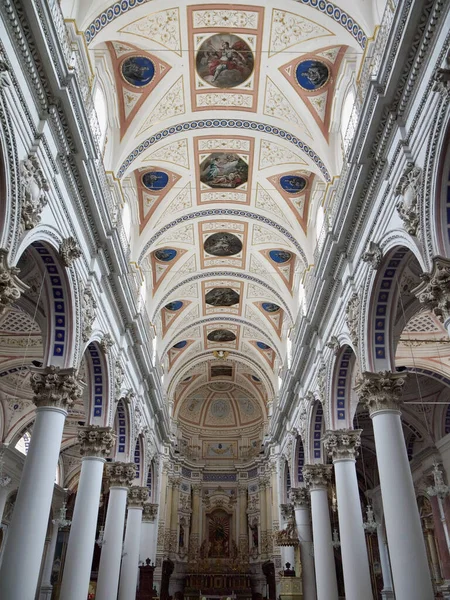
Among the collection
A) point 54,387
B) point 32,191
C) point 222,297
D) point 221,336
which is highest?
point 221,336

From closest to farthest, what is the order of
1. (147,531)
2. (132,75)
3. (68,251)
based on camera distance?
(68,251)
(132,75)
(147,531)

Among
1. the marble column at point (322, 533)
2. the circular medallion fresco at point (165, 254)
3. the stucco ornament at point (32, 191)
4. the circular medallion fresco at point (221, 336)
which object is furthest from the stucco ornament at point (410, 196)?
the circular medallion fresco at point (221, 336)

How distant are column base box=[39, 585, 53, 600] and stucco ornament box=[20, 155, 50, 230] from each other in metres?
23.9

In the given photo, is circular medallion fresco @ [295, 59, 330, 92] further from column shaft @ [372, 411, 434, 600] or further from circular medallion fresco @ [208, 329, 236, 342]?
circular medallion fresco @ [208, 329, 236, 342]

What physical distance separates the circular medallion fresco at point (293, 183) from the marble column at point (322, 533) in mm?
9516

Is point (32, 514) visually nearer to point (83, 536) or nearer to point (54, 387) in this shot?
point (54, 387)

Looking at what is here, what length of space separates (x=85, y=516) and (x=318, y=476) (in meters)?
7.88

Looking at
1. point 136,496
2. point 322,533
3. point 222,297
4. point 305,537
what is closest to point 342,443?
point 322,533

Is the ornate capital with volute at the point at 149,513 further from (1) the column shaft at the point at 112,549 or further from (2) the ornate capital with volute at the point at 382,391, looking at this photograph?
(2) the ornate capital with volute at the point at 382,391

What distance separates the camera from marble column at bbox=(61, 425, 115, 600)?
1213 centimetres

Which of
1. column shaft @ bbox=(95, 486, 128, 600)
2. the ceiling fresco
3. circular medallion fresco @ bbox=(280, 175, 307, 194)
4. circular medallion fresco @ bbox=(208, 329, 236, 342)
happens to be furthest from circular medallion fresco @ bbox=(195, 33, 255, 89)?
circular medallion fresco @ bbox=(208, 329, 236, 342)

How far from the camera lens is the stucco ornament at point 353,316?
12.3 m

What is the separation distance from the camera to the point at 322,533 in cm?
1634

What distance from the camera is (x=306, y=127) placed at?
15664 millimetres
